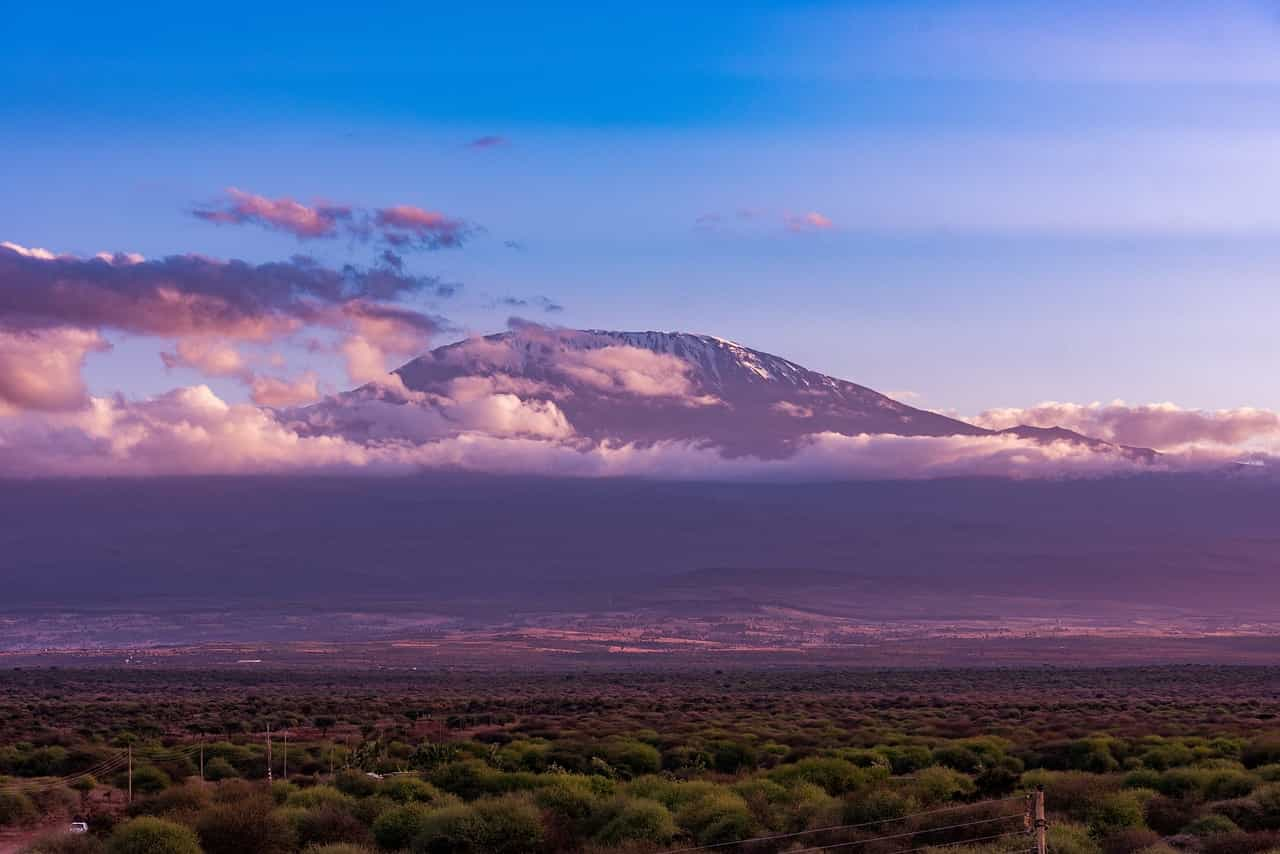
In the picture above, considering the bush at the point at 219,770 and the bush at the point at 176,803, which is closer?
the bush at the point at 176,803

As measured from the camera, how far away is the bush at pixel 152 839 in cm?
2244

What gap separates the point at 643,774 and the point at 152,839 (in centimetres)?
1164

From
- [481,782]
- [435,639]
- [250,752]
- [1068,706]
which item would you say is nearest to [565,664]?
[435,639]

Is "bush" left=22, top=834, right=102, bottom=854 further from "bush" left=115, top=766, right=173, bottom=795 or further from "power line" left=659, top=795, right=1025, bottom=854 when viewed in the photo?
"power line" left=659, top=795, right=1025, bottom=854

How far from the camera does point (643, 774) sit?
31844mm

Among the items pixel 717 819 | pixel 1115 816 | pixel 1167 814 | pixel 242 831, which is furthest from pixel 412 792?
pixel 1167 814

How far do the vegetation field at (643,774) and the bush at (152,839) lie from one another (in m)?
0.04

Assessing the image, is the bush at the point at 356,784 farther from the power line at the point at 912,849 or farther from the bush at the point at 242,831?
the power line at the point at 912,849

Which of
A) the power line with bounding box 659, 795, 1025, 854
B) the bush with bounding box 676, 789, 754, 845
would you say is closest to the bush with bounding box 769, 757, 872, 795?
the bush with bounding box 676, 789, 754, 845

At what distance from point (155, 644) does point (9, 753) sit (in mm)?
161295

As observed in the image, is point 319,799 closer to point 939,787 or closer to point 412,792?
point 412,792

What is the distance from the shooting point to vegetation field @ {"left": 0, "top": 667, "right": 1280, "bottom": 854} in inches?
925

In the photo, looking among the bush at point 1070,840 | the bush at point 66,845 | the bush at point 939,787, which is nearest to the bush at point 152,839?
the bush at point 66,845

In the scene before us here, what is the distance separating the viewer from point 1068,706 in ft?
175
